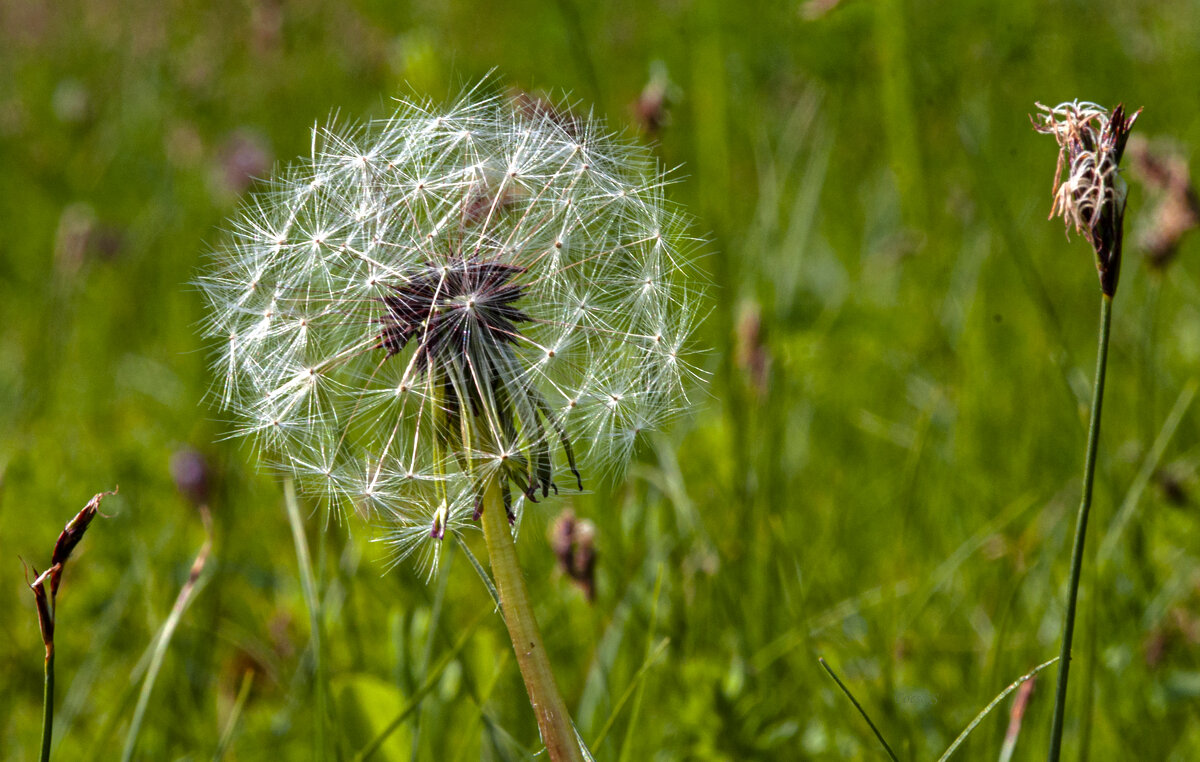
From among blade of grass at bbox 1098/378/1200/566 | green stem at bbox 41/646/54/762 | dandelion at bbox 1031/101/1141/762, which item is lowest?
blade of grass at bbox 1098/378/1200/566

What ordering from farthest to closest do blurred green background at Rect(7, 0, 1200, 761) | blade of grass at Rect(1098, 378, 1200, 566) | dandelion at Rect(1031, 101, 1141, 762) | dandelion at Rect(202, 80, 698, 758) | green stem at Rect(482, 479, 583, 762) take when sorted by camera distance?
1. blurred green background at Rect(7, 0, 1200, 761)
2. blade of grass at Rect(1098, 378, 1200, 566)
3. dandelion at Rect(202, 80, 698, 758)
4. green stem at Rect(482, 479, 583, 762)
5. dandelion at Rect(1031, 101, 1141, 762)

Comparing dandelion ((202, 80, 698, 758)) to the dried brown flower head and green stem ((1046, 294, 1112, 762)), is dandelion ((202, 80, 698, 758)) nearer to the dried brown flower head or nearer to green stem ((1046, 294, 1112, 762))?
green stem ((1046, 294, 1112, 762))

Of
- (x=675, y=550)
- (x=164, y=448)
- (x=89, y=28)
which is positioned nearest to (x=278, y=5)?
(x=164, y=448)

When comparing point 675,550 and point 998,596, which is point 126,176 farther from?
point 998,596

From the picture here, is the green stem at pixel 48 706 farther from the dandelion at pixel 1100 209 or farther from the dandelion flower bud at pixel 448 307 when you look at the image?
the dandelion at pixel 1100 209

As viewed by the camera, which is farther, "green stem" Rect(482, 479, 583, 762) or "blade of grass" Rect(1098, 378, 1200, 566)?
"blade of grass" Rect(1098, 378, 1200, 566)

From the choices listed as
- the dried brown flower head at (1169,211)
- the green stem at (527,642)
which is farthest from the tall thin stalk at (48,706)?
the dried brown flower head at (1169,211)

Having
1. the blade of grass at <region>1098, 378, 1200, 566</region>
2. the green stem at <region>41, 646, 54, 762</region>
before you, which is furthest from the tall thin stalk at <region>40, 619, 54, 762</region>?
the blade of grass at <region>1098, 378, 1200, 566</region>
